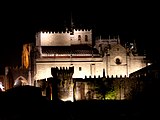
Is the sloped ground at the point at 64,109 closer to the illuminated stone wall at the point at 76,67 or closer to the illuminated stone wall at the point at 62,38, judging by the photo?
the illuminated stone wall at the point at 76,67

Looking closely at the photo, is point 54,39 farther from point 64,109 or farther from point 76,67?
point 64,109

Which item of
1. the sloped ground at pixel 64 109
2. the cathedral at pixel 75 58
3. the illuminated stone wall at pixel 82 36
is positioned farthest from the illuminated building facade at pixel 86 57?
the sloped ground at pixel 64 109

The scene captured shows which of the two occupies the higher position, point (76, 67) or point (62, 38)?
point (62, 38)

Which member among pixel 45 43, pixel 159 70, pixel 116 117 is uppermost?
pixel 45 43

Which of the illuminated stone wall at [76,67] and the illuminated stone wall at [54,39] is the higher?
the illuminated stone wall at [54,39]

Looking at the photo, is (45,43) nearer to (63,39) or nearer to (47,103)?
(63,39)

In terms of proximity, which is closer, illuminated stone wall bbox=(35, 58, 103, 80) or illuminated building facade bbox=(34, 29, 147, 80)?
illuminated stone wall bbox=(35, 58, 103, 80)

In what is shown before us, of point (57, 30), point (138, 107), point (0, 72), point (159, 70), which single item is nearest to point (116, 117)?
point (138, 107)

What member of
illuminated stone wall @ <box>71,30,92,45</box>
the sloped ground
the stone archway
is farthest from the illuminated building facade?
the sloped ground

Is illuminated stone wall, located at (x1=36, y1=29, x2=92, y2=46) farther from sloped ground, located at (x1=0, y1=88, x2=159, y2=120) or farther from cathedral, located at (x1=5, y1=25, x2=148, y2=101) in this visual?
sloped ground, located at (x1=0, y1=88, x2=159, y2=120)

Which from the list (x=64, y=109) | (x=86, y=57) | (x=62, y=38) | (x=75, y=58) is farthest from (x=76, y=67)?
(x=64, y=109)

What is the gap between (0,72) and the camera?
88125mm

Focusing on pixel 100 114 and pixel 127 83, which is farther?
pixel 127 83

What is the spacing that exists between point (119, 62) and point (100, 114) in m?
24.8
